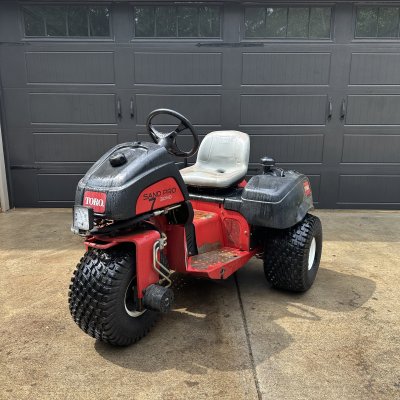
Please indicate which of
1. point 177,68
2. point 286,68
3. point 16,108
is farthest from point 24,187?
point 286,68

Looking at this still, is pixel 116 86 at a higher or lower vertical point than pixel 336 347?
higher

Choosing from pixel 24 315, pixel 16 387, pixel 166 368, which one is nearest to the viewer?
pixel 16 387

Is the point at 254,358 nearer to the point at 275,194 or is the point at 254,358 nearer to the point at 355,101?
the point at 275,194

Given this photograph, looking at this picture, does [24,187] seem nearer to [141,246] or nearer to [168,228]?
[168,228]

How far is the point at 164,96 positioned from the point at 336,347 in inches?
152

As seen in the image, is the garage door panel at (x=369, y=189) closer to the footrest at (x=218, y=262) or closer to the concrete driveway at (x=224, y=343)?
the concrete driveway at (x=224, y=343)

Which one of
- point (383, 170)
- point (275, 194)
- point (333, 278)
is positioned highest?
point (275, 194)

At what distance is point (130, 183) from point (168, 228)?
586 mm

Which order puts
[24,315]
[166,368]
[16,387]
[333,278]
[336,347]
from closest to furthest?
[16,387] < [166,368] < [336,347] < [24,315] < [333,278]

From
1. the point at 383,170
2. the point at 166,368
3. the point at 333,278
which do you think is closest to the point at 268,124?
the point at 383,170

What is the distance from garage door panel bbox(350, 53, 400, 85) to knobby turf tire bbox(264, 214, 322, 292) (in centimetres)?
305

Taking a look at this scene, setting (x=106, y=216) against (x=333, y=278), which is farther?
(x=333, y=278)

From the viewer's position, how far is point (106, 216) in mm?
2062

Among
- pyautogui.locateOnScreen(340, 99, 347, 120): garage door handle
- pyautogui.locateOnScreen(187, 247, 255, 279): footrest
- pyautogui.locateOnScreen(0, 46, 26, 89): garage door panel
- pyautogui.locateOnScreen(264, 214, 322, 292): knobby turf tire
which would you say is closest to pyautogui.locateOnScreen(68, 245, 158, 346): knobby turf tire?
pyautogui.locateOnScreen(187, 247, 255, 279): footrest
